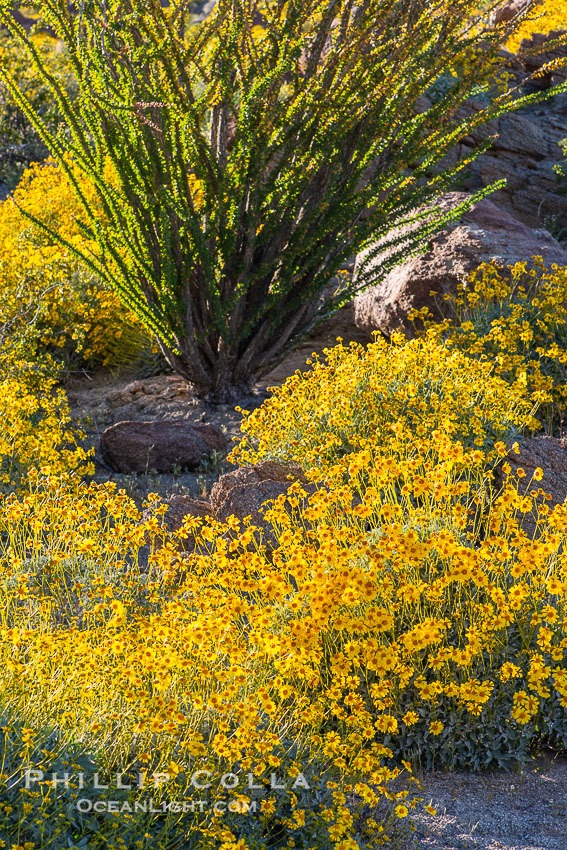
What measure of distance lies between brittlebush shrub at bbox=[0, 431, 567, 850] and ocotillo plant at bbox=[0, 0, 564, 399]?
112 inches

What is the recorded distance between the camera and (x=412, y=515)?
317 centimetres

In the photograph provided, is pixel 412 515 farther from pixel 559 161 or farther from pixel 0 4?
pixel 559 161

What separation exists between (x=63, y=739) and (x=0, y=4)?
191 inches

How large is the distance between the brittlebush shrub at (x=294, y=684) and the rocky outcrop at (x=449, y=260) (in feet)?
12.4

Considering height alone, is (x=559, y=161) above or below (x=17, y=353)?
above

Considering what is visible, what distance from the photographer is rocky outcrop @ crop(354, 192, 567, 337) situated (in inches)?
261

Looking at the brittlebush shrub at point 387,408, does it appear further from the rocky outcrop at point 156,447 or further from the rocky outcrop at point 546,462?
the rocky outcrop at point 156,447

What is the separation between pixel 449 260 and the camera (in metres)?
6.68

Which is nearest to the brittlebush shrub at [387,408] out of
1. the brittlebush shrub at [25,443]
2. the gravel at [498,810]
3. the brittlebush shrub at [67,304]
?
the brittlebush shrub at [25,443]

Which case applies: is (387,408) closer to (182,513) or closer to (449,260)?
(182,513)

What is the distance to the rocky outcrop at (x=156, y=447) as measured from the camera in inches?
200

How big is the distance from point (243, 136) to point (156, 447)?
2206 millimetres

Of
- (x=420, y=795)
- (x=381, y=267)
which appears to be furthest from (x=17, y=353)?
(x=420, y=795)

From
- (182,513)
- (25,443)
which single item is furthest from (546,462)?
(25,443)
